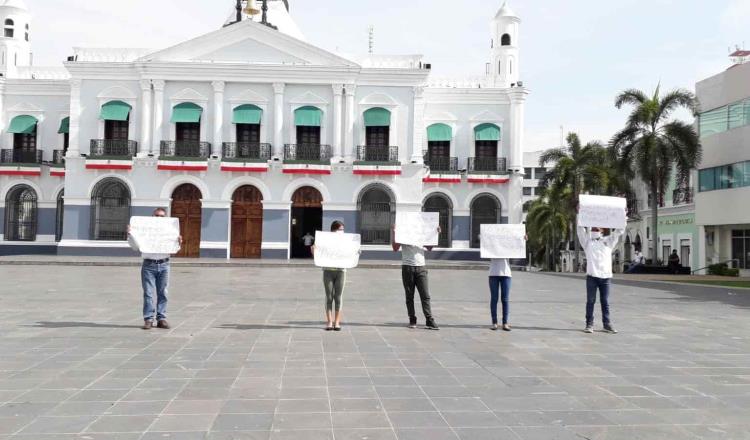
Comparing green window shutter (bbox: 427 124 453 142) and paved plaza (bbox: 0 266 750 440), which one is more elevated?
green window shutter (bbox: 427 124 453 142)

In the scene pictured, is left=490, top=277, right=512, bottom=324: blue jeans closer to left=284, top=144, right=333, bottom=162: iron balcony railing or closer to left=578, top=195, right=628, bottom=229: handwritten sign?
left=578, top=195, right=628, bottom=229: handwritten sign

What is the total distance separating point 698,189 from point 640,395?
32.0m

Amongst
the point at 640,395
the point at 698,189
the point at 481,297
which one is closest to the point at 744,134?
the point at 698,189

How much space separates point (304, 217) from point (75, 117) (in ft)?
41.1

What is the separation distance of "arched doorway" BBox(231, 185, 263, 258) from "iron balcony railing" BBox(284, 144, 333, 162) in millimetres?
2497

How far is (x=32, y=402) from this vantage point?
17.9 feet

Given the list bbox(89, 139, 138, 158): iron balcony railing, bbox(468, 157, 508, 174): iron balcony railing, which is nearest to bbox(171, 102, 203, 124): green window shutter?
bbox(89, 139, 138, 158): iron balcony railing

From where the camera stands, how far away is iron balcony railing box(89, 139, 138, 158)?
32.7 m

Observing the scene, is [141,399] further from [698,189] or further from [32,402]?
[698,189]

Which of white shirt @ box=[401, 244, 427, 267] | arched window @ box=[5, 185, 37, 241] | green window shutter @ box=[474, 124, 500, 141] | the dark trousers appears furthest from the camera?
green window shutter @ box=[474, 124, 500, 141]

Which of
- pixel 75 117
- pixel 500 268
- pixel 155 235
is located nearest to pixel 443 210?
pixel 75 117

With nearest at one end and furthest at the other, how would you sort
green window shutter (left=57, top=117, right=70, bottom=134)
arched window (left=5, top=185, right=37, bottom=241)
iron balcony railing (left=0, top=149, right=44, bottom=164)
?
green window shutter (left=57, top=117, right=70, bottom=134), arched window (left=5, top=185, right=37, bottom=241), iron balcony railing (left=0, top=149, right=44, bottom=164)

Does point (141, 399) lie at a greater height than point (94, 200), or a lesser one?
lesser

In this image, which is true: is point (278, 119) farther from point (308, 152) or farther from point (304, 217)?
point (304, 217)
